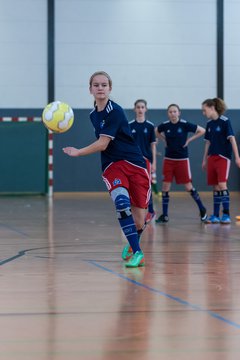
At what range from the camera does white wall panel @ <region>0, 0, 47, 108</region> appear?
77.2ft

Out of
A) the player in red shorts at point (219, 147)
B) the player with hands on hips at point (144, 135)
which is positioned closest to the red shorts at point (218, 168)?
the player in red shorts at point (219, 147)

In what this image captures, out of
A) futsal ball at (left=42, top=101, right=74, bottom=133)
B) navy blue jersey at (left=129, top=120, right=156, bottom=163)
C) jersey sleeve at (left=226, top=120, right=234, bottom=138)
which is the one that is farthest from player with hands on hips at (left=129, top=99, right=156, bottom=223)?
futsal ball at (left=42, top=101, right=74, bottom=133)

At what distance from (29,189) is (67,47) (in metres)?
4.21

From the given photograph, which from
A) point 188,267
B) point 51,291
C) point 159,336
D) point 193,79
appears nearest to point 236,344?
point 159,336

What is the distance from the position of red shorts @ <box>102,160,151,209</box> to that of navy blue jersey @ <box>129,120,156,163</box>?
5202mm

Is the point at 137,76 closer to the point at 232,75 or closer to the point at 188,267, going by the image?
the point at 232,75

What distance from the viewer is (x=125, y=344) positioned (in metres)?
4.66

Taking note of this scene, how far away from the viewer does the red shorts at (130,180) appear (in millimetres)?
8094

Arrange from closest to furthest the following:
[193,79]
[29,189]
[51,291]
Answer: [51,291] → [29,189] → [193,79]

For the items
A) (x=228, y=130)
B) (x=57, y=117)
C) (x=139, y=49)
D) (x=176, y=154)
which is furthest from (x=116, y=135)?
(x=139, y=49)

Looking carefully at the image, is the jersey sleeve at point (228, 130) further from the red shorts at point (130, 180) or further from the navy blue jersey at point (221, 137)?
the red shorts at point (130, 180)

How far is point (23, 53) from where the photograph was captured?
23.7 m

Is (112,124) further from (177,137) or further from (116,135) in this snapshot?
(177,137)

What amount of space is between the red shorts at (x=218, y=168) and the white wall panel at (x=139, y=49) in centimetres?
1089
